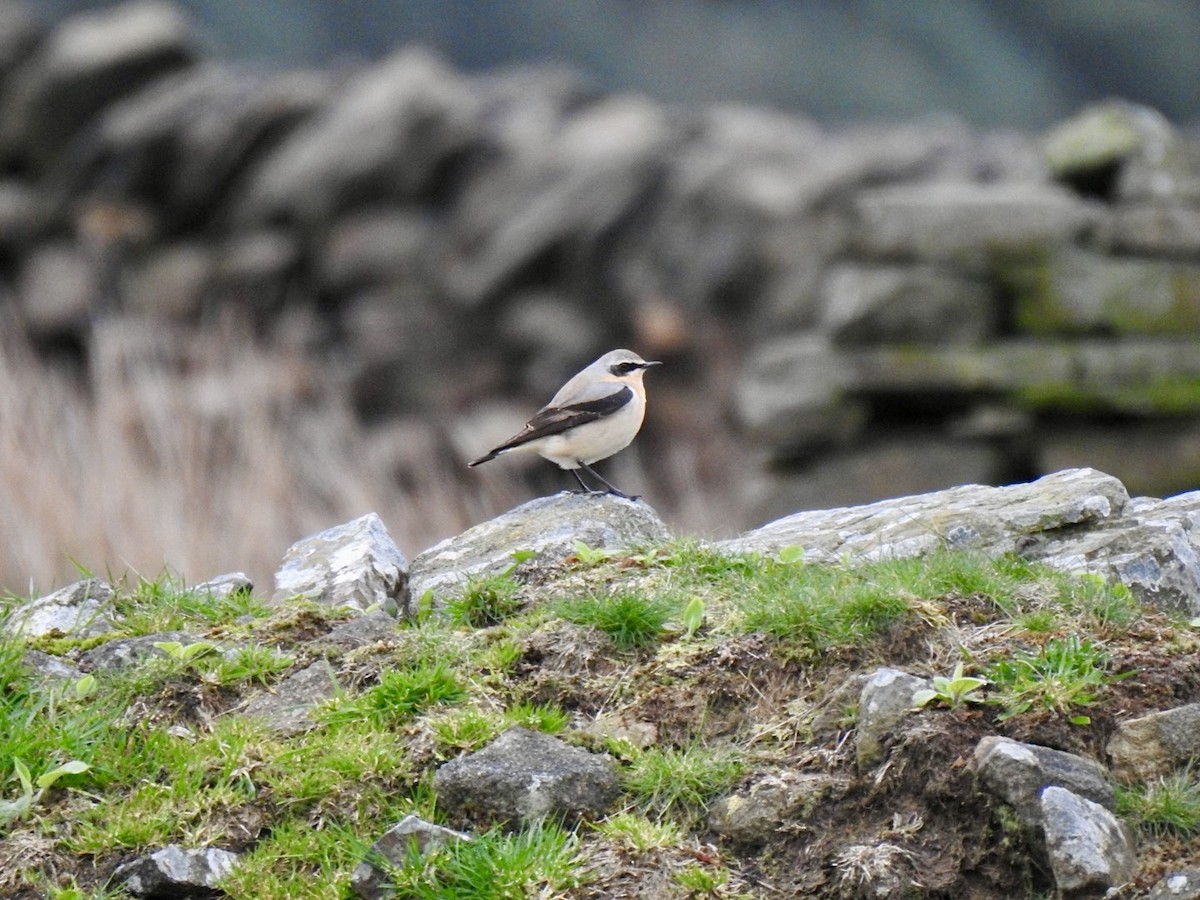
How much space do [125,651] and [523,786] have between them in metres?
1.86

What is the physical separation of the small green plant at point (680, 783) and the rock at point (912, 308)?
14320 millimetres

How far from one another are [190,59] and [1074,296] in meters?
24.5

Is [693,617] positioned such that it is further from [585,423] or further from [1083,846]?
[585,423]

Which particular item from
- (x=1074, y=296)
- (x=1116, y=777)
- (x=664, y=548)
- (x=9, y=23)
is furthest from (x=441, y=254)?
(x=1116, y=777)

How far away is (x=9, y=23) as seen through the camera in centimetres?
3456

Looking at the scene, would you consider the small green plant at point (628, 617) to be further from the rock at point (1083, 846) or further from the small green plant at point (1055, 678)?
the rock at point (1083, 846)

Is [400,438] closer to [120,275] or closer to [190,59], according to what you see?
[120,275]

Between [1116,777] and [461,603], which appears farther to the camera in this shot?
[461,603]

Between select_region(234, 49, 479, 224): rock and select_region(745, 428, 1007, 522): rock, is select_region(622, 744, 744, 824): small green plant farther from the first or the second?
select_region(234, 49, 479, 224): rock

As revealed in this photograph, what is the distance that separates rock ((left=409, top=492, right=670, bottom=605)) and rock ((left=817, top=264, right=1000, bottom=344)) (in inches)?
478

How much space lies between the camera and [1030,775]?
14.6 ft

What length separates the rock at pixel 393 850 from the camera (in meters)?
4.54

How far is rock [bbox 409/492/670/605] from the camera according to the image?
6527 mm

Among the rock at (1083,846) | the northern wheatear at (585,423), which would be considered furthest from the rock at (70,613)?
the rock at (1083,846)
